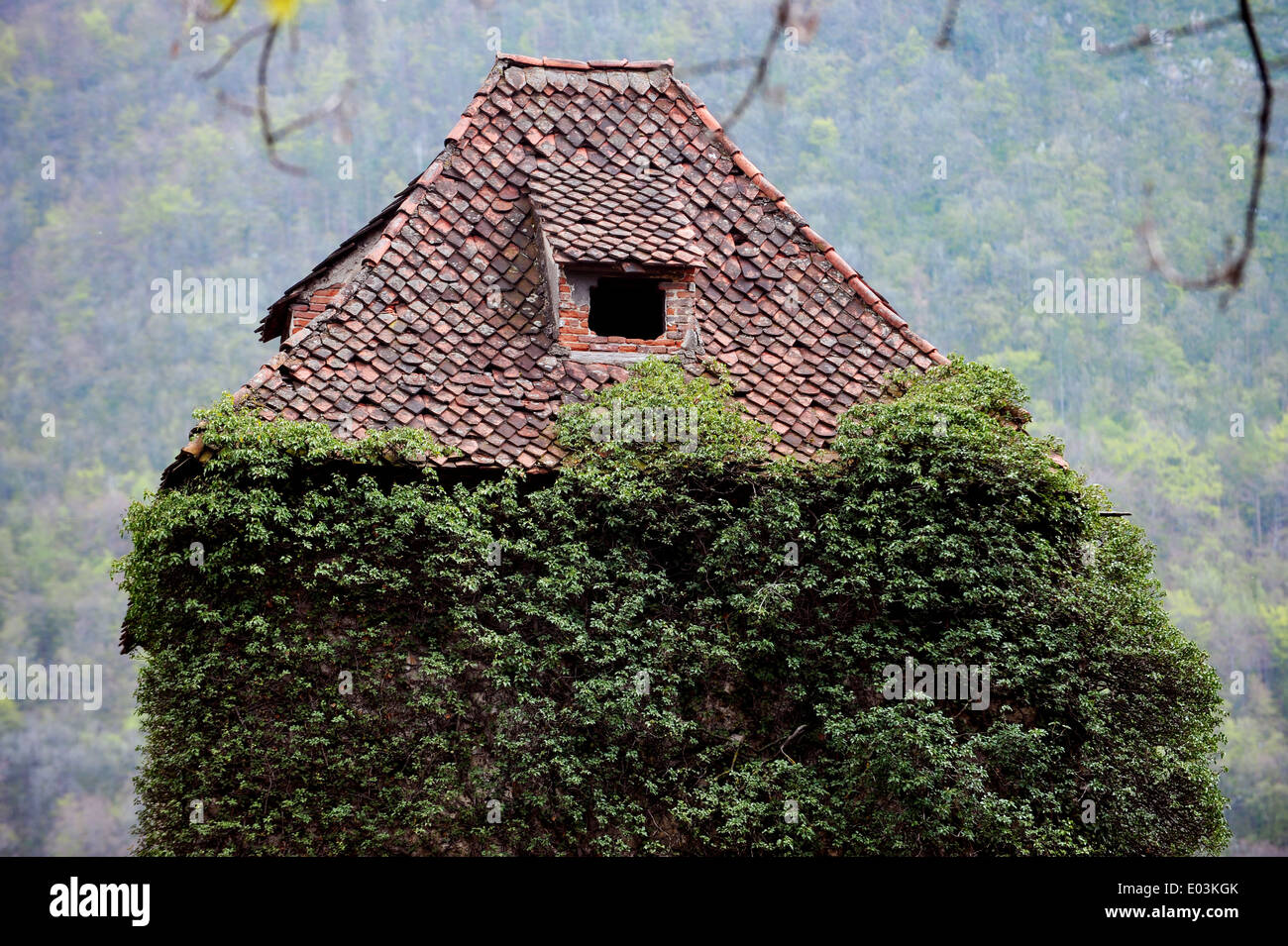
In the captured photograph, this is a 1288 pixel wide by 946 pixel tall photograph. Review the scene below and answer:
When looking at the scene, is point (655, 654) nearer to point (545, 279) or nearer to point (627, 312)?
point (545, 279)

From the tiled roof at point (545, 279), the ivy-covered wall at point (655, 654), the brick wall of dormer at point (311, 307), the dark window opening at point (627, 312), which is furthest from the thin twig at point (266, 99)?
the brick wall of dormer at point (311, 307)

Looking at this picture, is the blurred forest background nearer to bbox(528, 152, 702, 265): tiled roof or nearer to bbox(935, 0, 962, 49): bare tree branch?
bbox(528, 152, 702, 265): tiled roof

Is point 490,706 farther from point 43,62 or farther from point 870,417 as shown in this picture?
point 43,62

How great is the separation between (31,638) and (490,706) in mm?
51510

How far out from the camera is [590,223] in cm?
1253

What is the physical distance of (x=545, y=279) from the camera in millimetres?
12414

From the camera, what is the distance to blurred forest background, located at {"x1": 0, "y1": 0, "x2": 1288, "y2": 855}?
49875 mm

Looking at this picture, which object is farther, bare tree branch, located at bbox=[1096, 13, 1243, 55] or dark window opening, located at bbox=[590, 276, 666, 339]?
dark window opening, located at bbox=[590, 276, 666, 339]

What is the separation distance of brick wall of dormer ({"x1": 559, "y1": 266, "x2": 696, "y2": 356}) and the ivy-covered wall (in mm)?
845

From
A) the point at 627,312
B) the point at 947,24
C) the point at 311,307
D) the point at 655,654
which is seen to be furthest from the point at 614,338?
the point at 947,24

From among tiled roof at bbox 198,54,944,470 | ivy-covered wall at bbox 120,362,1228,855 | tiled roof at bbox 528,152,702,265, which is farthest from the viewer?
tiled roof at bbox 528,152,702,265

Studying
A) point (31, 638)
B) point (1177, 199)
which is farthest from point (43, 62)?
point (1177, 199)

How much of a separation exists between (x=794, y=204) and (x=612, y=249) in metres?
42.1

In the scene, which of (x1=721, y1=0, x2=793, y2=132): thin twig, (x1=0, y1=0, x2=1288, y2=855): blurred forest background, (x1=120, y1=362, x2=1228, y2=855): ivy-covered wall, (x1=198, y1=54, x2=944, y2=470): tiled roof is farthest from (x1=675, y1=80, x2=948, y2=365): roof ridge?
(x1=0, y1=0, x2=1288, y2=855): blurred forest background
